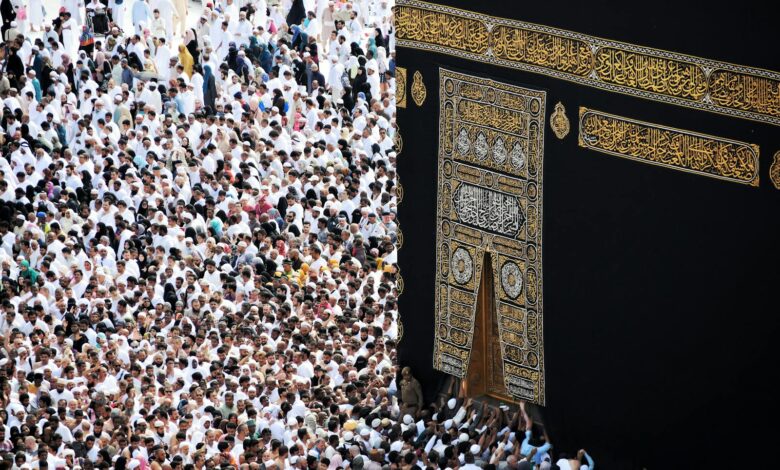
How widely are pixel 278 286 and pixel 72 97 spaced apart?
441 cm

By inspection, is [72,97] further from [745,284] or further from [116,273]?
[745,284]

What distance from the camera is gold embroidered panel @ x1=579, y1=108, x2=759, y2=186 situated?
12672mm

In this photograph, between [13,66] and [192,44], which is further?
[192,44]

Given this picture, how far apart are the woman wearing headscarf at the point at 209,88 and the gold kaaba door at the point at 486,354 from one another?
6447 mm

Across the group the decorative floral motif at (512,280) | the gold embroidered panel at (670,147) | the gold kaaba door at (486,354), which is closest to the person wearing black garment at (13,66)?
the gold kaaba door at (486,354)

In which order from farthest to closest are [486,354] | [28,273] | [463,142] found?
[28,273] < [486,354] < [463,142]

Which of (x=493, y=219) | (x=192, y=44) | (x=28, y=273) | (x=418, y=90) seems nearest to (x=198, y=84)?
(x=192, y=44)

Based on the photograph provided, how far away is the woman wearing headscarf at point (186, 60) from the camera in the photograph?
69.4 feet

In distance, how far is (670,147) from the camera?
13117 mm

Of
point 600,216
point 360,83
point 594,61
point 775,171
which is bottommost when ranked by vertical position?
point 360,83

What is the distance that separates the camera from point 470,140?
577 inches

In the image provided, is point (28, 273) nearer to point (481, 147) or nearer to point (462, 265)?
point (462, 265)

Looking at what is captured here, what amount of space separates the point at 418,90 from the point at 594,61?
1.96m

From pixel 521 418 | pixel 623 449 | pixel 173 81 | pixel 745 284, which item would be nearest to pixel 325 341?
pixel 521 418
